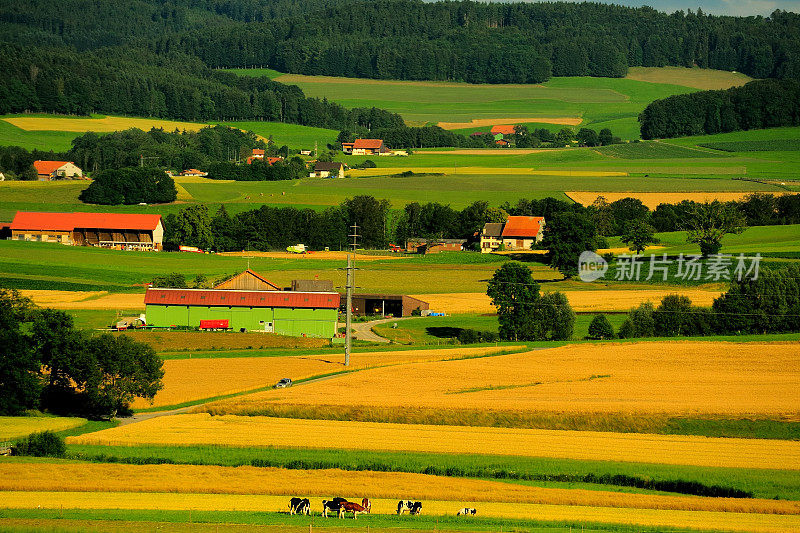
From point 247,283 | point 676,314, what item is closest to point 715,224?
point 676,314

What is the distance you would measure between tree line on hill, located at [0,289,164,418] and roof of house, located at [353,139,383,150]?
400 ft

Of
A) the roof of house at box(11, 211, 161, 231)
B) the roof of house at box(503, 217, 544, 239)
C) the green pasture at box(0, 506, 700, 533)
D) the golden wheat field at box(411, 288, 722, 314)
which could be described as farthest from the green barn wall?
the roof of house at box(503, 217, 544, 239)

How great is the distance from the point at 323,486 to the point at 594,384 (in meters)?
19.1

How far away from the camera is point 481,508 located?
98.3 ft

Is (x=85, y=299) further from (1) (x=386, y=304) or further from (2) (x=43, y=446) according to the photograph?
(2) (x=43, y=446)

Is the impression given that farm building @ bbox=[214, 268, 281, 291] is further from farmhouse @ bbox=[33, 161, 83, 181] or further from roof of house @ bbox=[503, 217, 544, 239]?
farmhouse @ bbox=[33, 161, 83, 181]

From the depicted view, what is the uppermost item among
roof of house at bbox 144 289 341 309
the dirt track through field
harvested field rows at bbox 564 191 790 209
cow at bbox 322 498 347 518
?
the dirt track through field

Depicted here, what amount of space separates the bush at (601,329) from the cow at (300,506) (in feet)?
122

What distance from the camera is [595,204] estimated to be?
111312 mm

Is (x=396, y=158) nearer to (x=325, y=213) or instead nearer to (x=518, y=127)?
(x=518, y=127)

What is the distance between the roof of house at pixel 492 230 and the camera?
105m

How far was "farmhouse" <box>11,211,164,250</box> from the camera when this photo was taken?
327 ft

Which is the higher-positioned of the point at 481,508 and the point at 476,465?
the point at 481,508

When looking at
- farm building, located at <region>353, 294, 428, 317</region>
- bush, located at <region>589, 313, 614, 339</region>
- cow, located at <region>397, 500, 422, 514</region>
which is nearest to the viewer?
cow, located at <region>397, 500, 422, 514</region>
